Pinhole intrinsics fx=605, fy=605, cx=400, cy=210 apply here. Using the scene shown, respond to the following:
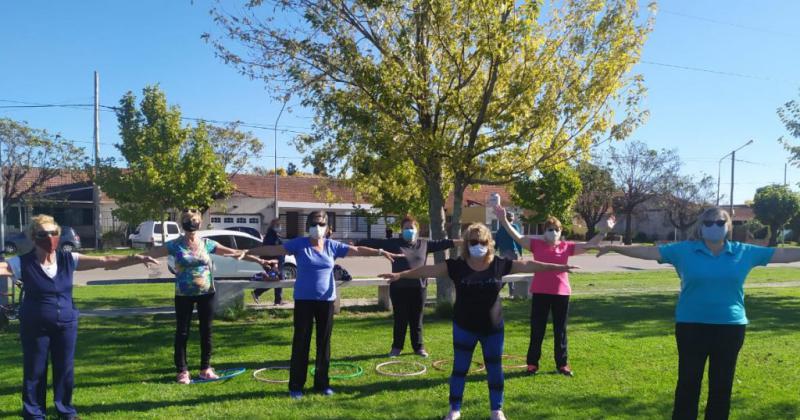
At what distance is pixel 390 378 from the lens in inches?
276

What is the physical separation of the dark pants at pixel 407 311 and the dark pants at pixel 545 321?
1632mm

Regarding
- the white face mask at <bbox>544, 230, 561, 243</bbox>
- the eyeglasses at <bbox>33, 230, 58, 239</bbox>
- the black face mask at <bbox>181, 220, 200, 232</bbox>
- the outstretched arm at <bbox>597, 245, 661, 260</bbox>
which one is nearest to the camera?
the eyeglasses at <bbox>33, 230, 58, 239</bbox>

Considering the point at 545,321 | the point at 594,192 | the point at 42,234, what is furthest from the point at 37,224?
the point at 594,192

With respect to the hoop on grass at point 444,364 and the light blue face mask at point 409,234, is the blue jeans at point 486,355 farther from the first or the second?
the light blue face mask at point 409,234

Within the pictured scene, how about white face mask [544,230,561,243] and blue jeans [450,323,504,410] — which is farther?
white face mask [544,230,561,243]

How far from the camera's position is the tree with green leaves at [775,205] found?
152 ft

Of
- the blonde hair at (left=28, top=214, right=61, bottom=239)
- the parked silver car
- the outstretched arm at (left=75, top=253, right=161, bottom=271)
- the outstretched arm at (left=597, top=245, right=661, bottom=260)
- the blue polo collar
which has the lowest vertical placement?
the parked silver car

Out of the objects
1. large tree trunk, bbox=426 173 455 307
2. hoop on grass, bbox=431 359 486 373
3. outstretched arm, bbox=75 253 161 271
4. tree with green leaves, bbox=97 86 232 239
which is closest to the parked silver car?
large tree trunk, bbox=426 173 455 307

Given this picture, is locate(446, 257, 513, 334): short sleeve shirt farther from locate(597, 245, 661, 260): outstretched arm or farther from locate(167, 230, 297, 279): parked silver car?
locate(167, 230, 297, 279): parked silver car

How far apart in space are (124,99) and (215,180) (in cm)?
614

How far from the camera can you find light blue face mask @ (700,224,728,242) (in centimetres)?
473

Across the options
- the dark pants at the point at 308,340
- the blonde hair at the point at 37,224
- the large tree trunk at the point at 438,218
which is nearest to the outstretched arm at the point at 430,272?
the dark pants at the point at 308,340

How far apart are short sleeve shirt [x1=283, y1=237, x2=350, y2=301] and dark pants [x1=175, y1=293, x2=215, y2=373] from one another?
1203 millimetres

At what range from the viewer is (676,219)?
5572cm
